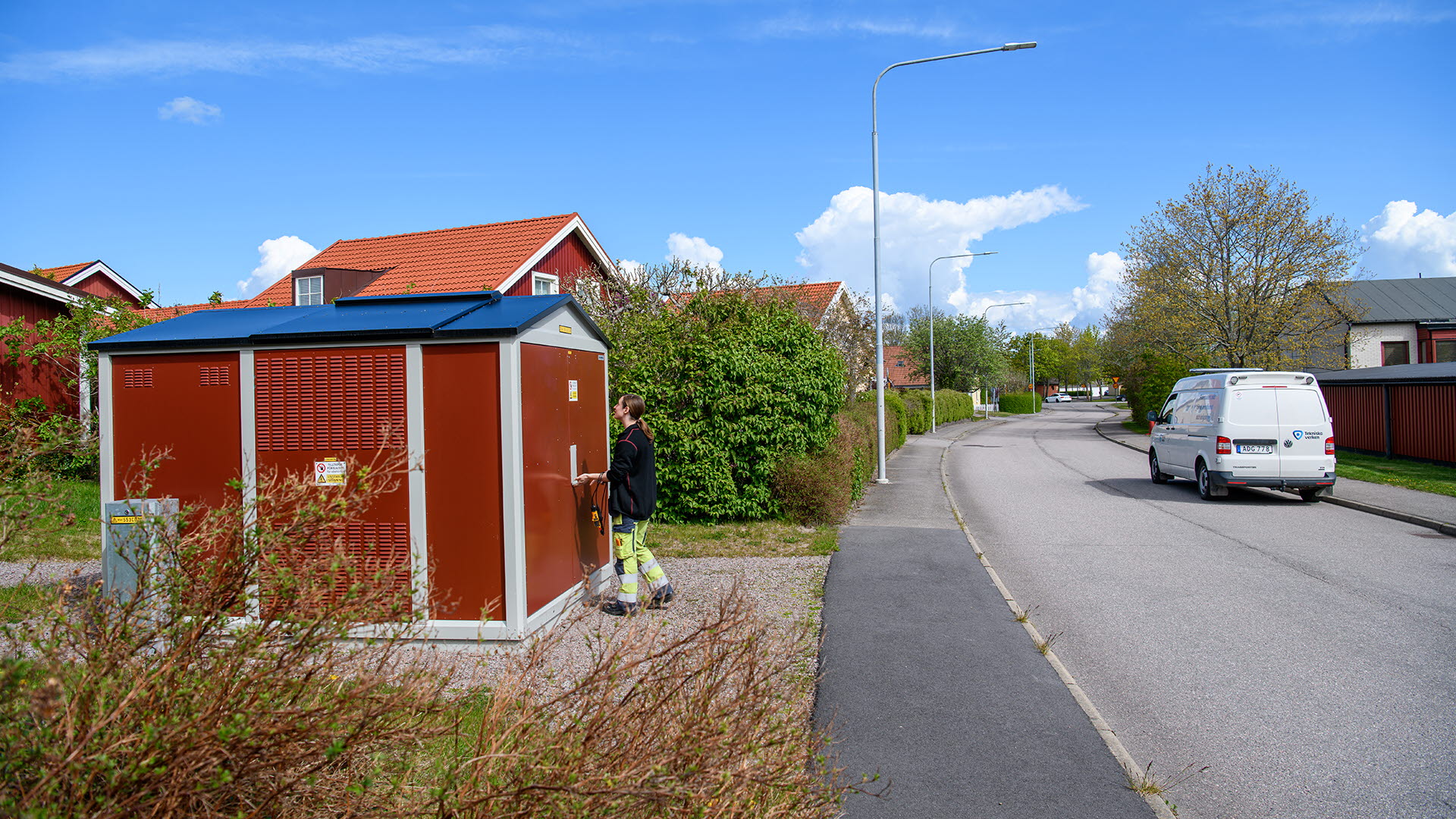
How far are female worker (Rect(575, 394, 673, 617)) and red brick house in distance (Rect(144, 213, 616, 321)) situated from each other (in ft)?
53.5

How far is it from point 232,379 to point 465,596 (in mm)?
2334

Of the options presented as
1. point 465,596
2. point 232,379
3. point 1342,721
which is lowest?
point 1342,721

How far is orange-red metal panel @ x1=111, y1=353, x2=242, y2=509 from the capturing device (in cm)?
643

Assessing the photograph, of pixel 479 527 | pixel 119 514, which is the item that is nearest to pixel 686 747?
pixel 479 527

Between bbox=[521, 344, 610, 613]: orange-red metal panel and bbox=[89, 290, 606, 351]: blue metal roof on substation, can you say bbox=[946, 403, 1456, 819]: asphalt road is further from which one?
bbox=[89, 290, 606, 351]: blue metal roof on substation

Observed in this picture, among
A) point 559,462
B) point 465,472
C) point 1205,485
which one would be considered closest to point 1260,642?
point 559,462

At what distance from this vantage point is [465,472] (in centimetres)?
607

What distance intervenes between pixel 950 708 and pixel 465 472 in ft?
11.3

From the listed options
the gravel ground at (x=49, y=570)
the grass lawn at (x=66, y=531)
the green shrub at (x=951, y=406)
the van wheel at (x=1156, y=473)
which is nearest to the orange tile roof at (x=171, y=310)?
the grass lawn at (x=66, y=531)

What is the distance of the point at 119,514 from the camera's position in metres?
5.48

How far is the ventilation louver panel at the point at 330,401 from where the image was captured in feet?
20.2

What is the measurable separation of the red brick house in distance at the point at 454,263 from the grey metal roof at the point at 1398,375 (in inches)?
798

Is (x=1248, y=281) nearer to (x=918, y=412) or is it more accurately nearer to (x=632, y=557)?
(x=918, y=412)

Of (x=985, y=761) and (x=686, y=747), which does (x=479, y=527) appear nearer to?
(x=985, y=761)
